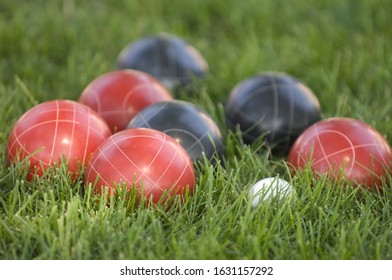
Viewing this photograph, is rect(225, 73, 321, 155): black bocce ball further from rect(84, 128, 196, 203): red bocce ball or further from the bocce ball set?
rect(84, 128, 196, 203): red bocce ball

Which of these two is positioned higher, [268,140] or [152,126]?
[152,126]

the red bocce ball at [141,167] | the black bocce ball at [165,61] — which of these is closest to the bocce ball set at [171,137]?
the red bocce ball at [141,167]

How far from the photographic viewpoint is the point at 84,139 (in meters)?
3.01

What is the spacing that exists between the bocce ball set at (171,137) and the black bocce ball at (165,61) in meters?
0.47

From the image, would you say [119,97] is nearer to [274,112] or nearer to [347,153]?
[274,112]

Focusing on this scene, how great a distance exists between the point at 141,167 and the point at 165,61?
1.58 meters

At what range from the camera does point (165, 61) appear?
4.16m

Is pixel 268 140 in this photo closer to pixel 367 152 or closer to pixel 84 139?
pixel 367 152

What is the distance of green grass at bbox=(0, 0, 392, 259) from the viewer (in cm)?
250

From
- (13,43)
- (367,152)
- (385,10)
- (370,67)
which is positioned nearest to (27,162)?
(367,152)

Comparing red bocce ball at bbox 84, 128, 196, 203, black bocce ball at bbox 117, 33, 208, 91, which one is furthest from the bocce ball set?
black bocce ball at bbox 117, 33, 208, 91

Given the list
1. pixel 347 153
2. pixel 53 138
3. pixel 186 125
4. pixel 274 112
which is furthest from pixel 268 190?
pixel 53 138

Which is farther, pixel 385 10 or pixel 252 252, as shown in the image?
pixel 385 10
